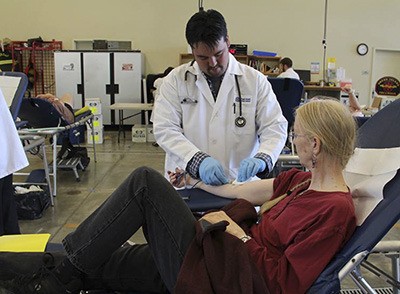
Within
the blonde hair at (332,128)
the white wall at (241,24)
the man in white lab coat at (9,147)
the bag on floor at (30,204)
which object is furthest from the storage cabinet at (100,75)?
the blonde hair at (332,128)

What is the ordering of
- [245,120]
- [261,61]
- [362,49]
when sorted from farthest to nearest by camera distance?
[362,49] < [261,61] < [245,120]

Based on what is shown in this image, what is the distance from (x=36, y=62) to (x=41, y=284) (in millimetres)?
7173

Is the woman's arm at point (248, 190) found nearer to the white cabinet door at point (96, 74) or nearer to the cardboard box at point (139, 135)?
the cardboard box at point (139, 135)

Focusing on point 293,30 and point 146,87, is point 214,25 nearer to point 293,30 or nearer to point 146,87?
point 146,87

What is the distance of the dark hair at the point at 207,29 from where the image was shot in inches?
62.5

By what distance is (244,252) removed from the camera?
1.12 m

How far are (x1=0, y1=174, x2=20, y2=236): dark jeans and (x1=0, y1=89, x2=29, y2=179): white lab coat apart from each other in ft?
1.16

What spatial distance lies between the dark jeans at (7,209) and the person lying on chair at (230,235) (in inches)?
35.3

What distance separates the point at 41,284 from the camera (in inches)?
53.7

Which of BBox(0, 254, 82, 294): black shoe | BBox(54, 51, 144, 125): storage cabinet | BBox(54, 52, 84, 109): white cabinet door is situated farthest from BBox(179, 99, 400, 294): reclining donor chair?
BBox(54, 52, 84, 109): white cabinet door

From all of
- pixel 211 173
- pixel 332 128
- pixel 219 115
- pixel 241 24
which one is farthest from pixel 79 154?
pixel 241 24

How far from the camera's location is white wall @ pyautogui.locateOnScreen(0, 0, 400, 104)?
7656 mm

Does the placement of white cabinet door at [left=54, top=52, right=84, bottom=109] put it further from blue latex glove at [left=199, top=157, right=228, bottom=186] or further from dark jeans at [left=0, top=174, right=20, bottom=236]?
blue latex glove at [left=199, top=157, right=228, bottom=186]

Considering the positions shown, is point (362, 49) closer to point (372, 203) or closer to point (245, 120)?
point (245, 120)
